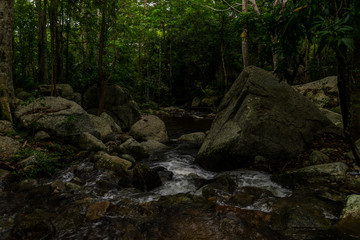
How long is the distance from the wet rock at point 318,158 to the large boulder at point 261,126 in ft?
1.29

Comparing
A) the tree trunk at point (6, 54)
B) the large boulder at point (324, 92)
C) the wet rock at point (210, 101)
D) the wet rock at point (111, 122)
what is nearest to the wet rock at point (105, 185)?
the tree trunk at point (6, 54)

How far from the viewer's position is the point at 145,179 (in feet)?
15.0

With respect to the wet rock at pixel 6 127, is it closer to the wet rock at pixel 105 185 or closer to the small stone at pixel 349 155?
the wet rock at pixel 105 185

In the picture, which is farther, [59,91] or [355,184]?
[59,91]

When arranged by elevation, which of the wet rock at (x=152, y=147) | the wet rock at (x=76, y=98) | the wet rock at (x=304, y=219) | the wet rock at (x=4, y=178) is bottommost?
the wet rock at (x=152, y=147)

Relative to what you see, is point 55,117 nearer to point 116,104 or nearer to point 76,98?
point 76,98

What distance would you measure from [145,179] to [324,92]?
347 inches

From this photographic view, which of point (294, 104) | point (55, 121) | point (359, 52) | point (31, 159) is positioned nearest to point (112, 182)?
point (31, 159)

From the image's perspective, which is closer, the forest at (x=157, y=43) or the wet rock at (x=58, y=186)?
the wet rock at (x=58, y=186)

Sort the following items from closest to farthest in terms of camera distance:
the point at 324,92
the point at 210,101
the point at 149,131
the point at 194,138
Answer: the point at 194,138, the point at 149,131, the point at 324,92, the point at 210,101

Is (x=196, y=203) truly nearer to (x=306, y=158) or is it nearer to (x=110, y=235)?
(x=110, y=235)

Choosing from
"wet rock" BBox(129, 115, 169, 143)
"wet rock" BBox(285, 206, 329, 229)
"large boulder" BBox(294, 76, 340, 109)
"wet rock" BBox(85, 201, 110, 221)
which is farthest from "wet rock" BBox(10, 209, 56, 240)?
"large boulder" BBox(294, 76, 340, 109)

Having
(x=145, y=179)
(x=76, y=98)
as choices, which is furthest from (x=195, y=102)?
(x=145, y=179)

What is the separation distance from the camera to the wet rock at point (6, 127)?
5755mm
